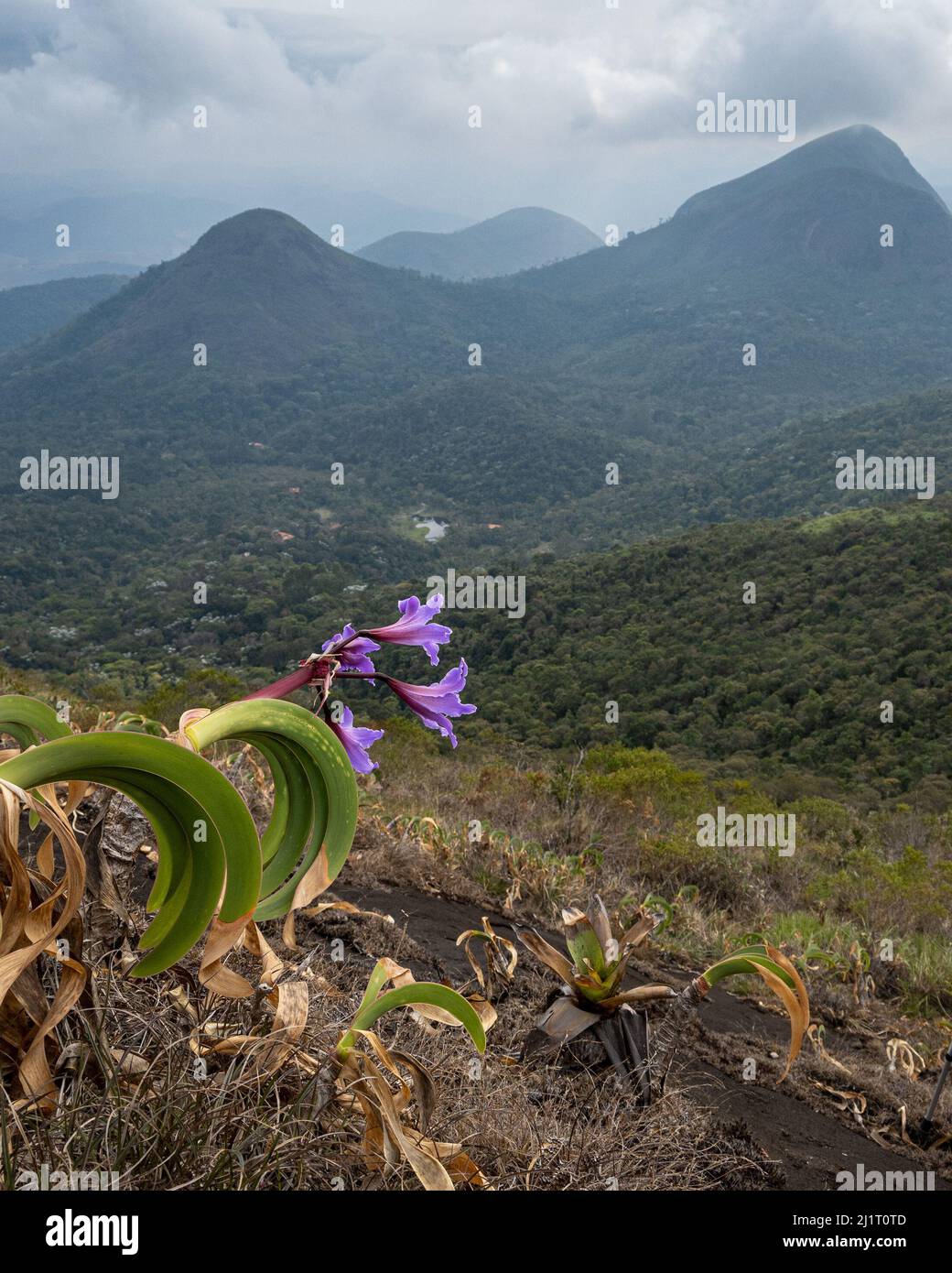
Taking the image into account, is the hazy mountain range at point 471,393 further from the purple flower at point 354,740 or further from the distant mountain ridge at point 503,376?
the purple flower at point 354,740

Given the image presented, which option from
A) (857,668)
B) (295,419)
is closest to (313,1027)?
(857,668)

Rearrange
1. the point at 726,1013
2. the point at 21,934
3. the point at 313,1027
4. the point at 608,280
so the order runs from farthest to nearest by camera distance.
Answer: the point at 608,280 → the point at 726,1013 → the point at 313,1027 → the point at 21,934

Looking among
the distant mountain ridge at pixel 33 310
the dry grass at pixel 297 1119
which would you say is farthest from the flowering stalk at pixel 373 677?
the distant mountain ridge at pixel 33 310

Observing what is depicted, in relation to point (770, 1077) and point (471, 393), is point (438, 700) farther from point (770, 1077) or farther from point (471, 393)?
point (471, 393)

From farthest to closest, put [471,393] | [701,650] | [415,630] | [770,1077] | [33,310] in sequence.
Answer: [33,310]
[471,393]
[701,650]
[770,1077]
[415,630]

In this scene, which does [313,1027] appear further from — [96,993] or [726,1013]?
[726,1013]

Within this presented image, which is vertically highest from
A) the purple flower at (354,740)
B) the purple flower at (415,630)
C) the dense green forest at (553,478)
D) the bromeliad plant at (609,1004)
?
the dense green forest at (553,478)

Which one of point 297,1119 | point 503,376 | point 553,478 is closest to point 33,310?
point 503,376

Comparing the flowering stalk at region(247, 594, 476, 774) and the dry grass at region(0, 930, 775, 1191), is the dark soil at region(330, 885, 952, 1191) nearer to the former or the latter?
the dry grass at region(0, 930, 775, 1191)
